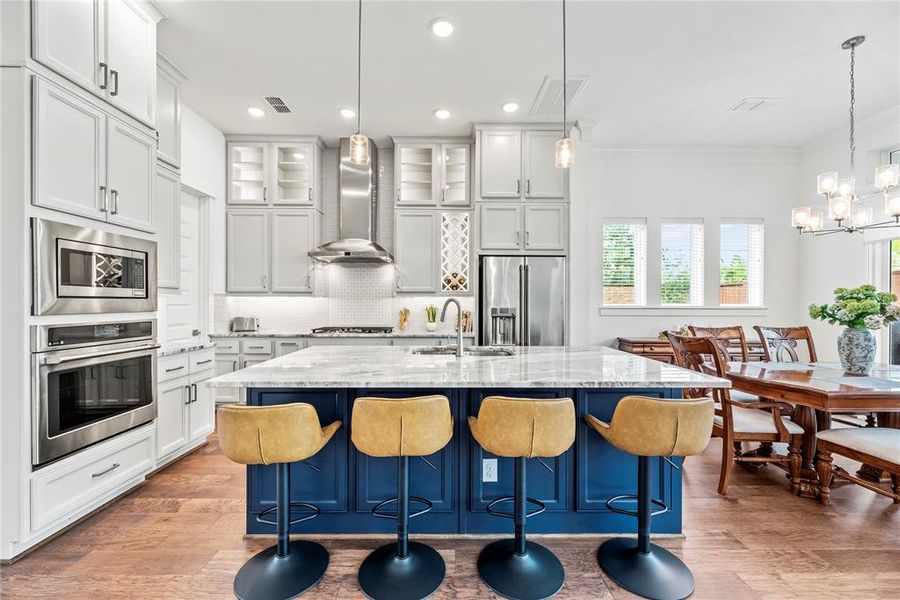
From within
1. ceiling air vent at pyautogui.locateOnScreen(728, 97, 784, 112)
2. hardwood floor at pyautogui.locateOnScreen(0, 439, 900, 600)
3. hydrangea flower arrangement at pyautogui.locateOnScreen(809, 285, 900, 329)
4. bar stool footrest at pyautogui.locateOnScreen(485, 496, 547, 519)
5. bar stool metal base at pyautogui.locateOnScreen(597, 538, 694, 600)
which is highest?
ceiling air vent at pyautogui.locateOnScreen(728, 97, 784, 112)

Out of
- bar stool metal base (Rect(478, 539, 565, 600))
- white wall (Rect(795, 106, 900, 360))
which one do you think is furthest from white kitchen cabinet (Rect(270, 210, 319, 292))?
white wall (Rect(795, 106, 900, 360))

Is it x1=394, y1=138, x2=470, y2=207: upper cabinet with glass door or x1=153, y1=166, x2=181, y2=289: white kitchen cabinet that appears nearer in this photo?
x1=153, y1=166, x2=181, y2=289: white kitchen cabinet

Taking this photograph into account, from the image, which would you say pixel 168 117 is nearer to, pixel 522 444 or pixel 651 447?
pixel 522 444

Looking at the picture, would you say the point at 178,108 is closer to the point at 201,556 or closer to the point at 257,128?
the point at 257,128

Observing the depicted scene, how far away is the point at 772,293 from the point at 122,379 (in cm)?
660

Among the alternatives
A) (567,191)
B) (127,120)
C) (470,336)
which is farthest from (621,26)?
(127,120)

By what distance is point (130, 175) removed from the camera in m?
2.46

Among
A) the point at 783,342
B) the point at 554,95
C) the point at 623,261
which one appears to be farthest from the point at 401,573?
the point at 623,261

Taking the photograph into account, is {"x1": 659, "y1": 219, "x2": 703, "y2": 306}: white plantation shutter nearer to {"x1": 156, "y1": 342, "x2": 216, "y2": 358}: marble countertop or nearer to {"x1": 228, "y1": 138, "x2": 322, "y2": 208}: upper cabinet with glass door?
{"x1": 228, "y1": 138, "x2": 322, "y2": 208}: upper cabinet with glass door

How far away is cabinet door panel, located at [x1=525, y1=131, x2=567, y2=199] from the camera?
14.3 ft

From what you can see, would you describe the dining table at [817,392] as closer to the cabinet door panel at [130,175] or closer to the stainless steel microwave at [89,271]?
the stainless steel microwave at [89,271]

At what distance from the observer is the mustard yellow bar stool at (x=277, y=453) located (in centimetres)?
167

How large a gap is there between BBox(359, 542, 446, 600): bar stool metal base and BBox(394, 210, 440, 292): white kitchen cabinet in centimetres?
308

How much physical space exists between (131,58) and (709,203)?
585 cm
